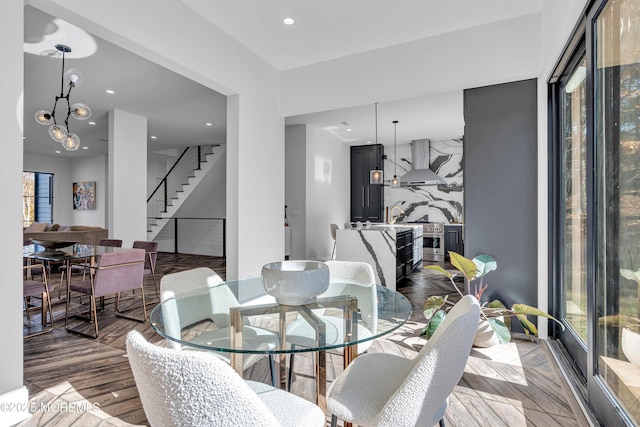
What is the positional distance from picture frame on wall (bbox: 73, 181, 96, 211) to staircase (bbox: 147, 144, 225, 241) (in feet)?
6.66

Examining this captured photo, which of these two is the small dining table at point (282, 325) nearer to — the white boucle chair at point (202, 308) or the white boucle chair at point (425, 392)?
the white boucle chair at point (202, 308)

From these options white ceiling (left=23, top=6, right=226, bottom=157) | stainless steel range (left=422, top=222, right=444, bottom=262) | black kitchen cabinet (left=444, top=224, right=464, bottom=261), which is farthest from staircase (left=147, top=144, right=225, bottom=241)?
black kitchen cabinet (left=444, top=224, right=464, bottom=261)

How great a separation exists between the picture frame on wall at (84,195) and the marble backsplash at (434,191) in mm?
8379

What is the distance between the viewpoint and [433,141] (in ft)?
26.0

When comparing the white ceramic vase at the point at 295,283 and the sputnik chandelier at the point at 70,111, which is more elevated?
the sputnik chandelier at the point at 70,111

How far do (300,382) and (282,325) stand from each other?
3.09 feet

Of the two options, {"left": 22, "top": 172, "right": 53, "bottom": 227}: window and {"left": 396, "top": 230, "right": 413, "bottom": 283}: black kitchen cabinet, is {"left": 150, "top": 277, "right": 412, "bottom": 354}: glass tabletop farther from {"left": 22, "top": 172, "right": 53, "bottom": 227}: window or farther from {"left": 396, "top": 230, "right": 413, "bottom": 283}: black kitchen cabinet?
{"left": 22, "top": 172, "right": 53, "bottom": 227}: window

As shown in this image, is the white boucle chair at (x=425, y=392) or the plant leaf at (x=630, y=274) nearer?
the white boucle chair at (x=425, y=392)

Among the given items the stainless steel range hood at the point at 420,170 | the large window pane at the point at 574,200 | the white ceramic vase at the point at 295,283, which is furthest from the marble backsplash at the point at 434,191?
the white ceramic vase at the point at 295,283

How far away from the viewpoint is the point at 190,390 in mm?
719

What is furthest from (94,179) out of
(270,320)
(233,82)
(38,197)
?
(270,320)

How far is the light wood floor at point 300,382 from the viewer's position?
72.5 inches

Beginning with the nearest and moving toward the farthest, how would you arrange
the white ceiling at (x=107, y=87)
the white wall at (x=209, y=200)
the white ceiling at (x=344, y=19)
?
1. the white ceiling at (x=344, y=19)
2. the white ceiling at (x=107, y=87)
3. the white wall at (x=209, y=200)

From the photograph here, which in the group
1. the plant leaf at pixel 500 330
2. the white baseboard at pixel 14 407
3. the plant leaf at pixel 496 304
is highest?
the plant leaf at pixel 496 304
